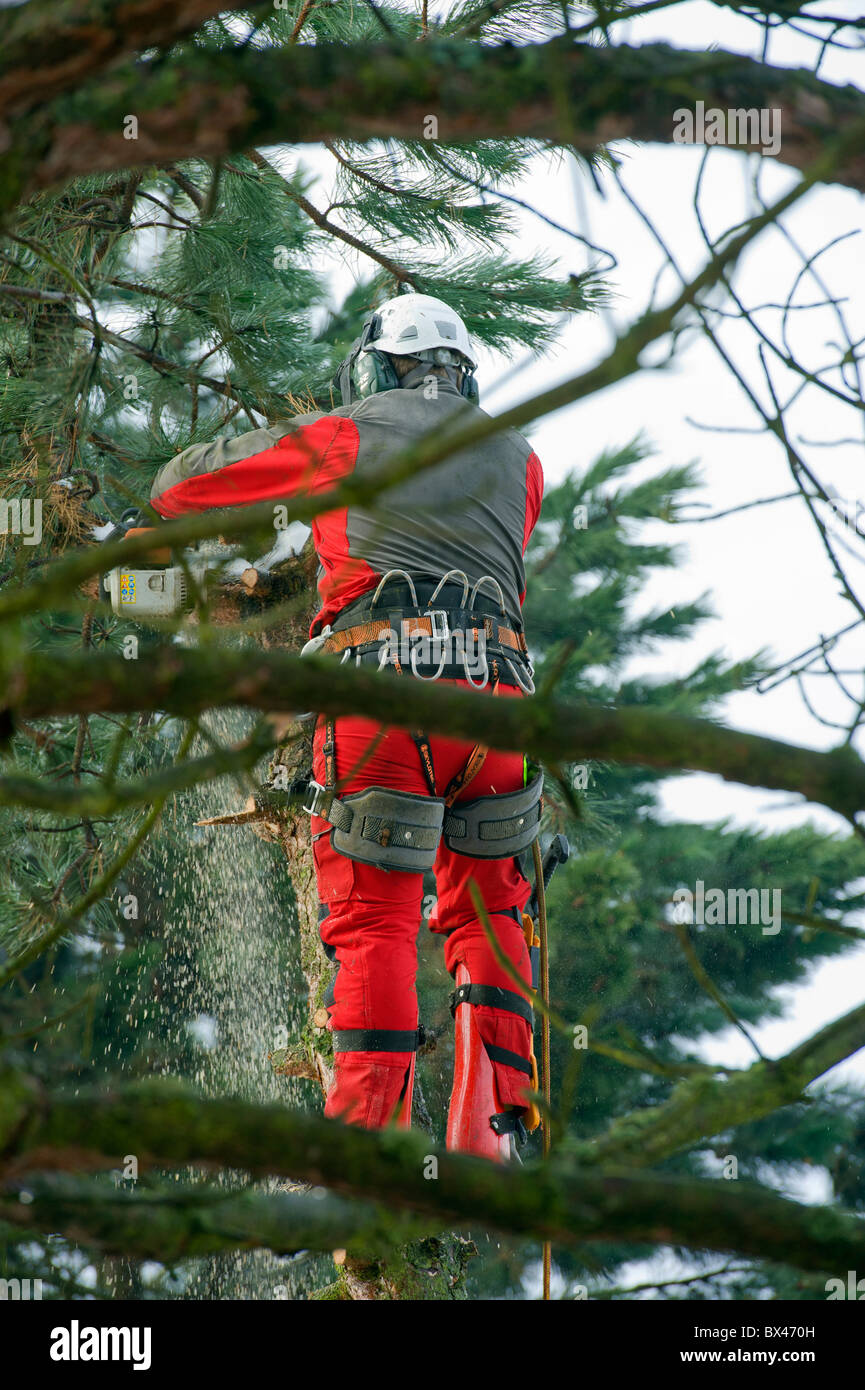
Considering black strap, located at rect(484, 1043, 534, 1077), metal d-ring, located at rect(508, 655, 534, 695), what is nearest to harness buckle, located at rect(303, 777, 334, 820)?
metal d-ring, located at rect(508, 655, 534, 695)

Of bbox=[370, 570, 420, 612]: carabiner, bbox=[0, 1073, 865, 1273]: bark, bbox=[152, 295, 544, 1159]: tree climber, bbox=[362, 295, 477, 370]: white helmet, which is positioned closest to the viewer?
bbox=[0, 1073, 865, 1273]: bark

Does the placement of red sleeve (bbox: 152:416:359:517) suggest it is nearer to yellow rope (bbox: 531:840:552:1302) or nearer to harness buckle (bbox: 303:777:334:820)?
harness buckle (bbox: 303:777:334:820)

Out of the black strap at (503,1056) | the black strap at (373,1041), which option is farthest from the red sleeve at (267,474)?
the black strap at (503,1056)

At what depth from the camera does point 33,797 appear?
3.03 ft

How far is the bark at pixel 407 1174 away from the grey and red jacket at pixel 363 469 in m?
1.91

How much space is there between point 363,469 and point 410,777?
72 centimetres

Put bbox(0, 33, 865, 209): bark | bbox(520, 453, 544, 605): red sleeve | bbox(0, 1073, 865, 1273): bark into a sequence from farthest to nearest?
bbox(520, 453, 544, 605): red sleeve < bbox(0, 33, 865, 209): bark < bbox(0, 1073, 865, 1273): bark

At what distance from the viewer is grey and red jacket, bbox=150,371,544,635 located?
2.79m

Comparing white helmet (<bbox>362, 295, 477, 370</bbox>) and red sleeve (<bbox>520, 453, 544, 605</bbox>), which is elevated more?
white helmet (<bbox>362, 295, 477, 370</bbox>)

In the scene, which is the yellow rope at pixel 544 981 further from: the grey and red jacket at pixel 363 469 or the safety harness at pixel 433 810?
the grey and red jacket at pixel 363 469

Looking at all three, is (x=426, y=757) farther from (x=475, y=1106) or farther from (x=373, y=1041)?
(x=475, y=1106)

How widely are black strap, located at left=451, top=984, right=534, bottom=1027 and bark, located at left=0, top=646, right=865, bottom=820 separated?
1908mm

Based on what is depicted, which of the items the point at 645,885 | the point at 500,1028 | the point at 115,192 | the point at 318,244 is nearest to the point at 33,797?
the point at 500,1028
